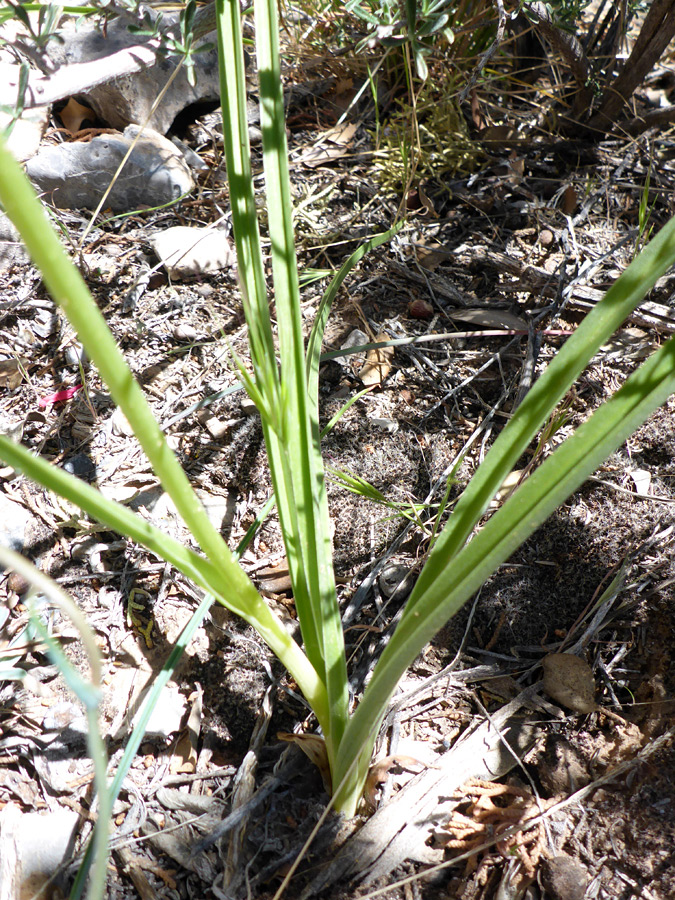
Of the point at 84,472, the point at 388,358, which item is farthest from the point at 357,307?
the point at 84,472

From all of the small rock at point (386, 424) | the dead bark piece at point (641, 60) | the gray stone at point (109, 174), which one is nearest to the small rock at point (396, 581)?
the small rock at point (386, 424)

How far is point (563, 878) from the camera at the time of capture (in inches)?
28.6

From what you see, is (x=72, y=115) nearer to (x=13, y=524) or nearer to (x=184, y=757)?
(x=13, y=524)

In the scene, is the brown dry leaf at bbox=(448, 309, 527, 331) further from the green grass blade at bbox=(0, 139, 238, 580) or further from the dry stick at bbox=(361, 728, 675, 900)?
the green grass blade at bbox=(0, 139, 238, 580)

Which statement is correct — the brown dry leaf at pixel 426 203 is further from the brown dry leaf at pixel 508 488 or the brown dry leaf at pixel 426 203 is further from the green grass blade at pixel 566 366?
the green grass blade at pixel 566 366

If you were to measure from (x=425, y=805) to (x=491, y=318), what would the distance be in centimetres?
91

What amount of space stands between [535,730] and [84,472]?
87cm

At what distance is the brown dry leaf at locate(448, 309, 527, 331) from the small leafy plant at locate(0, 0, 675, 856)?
1.74 feet

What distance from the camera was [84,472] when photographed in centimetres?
108

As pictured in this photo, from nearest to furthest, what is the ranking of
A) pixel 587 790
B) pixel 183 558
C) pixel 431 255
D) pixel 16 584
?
1. pixel 183 558
2. pixel 587 790
3. pixel 16 584
4. pixel 431 255

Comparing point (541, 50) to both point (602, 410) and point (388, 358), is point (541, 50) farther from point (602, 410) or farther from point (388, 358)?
point (602, 410)

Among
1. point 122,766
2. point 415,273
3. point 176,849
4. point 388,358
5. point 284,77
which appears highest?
point 284,77

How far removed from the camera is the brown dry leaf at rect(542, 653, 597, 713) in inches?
34.2

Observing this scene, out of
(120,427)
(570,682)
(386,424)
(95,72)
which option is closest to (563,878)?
(570,682)
